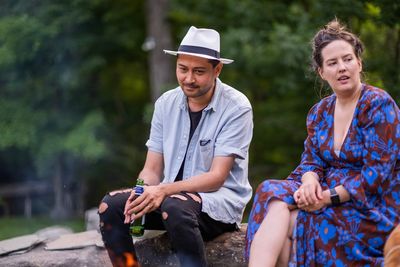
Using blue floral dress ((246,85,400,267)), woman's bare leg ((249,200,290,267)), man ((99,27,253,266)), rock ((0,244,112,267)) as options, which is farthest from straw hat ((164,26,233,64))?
rock ((0,244,112,267))

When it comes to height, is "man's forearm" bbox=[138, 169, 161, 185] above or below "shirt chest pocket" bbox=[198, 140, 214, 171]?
below

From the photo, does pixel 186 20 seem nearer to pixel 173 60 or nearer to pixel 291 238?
pixel 173 60

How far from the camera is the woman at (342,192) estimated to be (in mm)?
3598

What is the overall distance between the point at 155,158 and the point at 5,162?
7682 mm

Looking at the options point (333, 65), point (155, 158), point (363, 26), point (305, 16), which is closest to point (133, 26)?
point (305, 16)

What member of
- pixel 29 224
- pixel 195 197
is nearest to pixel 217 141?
pixel 195 197

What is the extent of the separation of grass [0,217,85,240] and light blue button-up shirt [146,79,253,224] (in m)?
4.97

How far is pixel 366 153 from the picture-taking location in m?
3.67

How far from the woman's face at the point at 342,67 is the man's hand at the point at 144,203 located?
1.10 metres

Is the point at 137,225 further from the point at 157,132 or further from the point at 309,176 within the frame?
the point at 309,176

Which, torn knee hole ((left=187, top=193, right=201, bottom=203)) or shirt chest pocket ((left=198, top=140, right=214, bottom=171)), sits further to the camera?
shirt chest pocket ((left=198, top=140, right=214, bottom=171))

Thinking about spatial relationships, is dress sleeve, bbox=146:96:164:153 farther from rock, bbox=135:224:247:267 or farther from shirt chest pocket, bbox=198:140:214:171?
rock, bbox=135:224:247:267

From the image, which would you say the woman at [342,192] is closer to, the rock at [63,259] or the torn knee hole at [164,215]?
the torn knee hole at [164,215]

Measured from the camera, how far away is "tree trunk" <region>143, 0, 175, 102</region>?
37.9 feet
